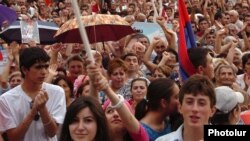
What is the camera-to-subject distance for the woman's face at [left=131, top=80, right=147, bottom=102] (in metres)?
6.26

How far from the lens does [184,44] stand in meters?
6.98

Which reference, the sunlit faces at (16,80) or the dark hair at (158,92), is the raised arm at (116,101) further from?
the sunlit faces at (16,80)

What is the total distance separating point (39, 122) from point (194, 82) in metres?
1.45

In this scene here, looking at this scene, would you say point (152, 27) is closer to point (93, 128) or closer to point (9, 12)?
point (9, 12)

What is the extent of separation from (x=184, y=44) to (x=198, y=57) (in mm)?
653

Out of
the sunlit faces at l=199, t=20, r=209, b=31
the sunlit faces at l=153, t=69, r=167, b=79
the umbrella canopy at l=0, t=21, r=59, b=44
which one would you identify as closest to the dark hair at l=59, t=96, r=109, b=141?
the sunlit faces at l=153, t=69, r=167, b=79

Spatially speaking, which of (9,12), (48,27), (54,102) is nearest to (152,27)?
(48,27)

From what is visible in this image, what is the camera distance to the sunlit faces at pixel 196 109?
3934mm

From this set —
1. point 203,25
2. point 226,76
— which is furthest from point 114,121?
point 203,25

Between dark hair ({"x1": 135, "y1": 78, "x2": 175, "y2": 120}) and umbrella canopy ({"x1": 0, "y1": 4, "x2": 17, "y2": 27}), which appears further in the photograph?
umbrella canopy ({"x1": 0, "y1": 4, "x2": 17, "y2": 27})

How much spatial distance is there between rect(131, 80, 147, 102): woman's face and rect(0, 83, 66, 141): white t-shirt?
1281mm

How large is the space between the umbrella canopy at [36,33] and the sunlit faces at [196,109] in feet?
15.8

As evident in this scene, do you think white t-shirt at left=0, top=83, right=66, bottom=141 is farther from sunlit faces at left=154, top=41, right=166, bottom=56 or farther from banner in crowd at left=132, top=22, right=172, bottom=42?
banner in crowd at left=132, top=22, right=172, bottom=42

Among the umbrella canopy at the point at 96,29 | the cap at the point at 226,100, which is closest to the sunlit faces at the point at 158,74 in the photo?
the umbrella canopy at the point at 96,29
